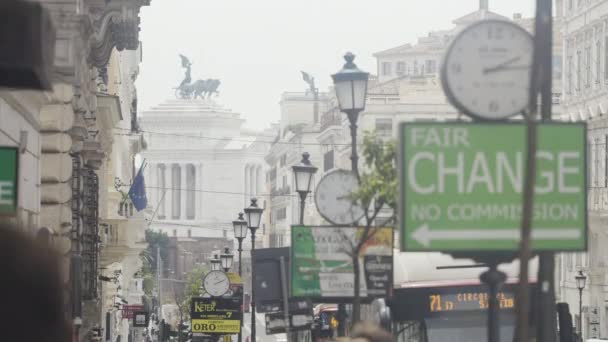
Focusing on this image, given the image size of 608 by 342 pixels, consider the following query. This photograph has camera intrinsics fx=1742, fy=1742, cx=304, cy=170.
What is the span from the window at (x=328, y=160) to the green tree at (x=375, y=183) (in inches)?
3339

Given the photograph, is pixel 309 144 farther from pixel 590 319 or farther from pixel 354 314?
pixel 354 314

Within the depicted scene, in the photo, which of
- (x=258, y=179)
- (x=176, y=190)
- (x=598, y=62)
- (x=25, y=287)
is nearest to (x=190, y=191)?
(x=176, y=190)

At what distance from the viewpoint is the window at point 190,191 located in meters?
196

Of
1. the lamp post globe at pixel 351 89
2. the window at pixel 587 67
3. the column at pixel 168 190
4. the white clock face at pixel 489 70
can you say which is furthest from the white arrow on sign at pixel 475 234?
the column at pixel 168 190

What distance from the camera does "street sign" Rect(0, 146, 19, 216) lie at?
31.2 ft

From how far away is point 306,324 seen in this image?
2714 centimetres

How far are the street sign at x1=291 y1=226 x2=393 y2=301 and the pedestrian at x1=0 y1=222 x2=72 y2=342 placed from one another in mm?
16159

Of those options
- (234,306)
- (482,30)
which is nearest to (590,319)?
(234,306)

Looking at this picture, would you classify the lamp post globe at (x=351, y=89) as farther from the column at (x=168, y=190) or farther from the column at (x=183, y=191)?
the column at (x=183, y=191)

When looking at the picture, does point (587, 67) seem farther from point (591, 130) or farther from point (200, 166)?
point (200, 166)

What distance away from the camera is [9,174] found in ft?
32.2

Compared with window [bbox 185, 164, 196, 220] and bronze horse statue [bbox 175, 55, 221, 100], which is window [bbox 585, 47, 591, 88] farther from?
window [bbox 185, 164, 196, 220]

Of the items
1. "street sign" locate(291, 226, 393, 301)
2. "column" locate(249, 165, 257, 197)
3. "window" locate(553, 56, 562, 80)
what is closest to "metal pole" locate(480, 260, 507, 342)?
"street sign" locate(291, 226, 393, 301)

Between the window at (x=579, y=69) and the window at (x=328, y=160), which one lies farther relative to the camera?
the window at (x=328, y=160)
